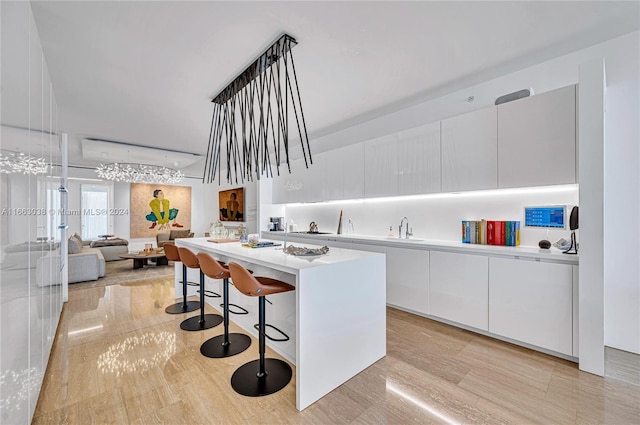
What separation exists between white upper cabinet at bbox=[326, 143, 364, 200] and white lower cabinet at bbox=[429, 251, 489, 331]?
5.15 feet

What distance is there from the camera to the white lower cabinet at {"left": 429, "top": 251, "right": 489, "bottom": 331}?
2646 mm

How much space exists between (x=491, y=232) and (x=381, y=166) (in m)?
1.58

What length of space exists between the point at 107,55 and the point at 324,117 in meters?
2.59

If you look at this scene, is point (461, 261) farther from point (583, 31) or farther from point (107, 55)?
point (107, 55)

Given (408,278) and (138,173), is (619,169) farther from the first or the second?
(138,173)

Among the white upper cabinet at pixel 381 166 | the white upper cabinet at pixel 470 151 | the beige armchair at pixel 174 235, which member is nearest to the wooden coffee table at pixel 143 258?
the beige armchair at pixel 174 235

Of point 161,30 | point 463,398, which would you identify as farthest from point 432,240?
point 161,30

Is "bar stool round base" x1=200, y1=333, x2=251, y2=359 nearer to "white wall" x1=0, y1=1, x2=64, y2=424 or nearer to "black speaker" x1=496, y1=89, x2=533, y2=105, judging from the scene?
"white wall" x1=0, y1=1, x2=64, y2=424

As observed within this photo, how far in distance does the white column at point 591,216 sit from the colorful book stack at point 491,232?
2.22ft

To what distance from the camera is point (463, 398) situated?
1.81 metres

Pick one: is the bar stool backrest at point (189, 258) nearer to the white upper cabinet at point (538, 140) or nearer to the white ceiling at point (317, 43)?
the white ceiling at point (317, 43)

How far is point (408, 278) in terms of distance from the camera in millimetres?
3219

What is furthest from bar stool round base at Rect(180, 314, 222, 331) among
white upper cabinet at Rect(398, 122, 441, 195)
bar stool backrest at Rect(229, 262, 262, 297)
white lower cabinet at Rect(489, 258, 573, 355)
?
white lower cabinet at Rect(489, 258, 573, 355)

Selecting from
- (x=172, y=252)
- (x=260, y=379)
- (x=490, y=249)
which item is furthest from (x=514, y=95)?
(x=172, y=252)
